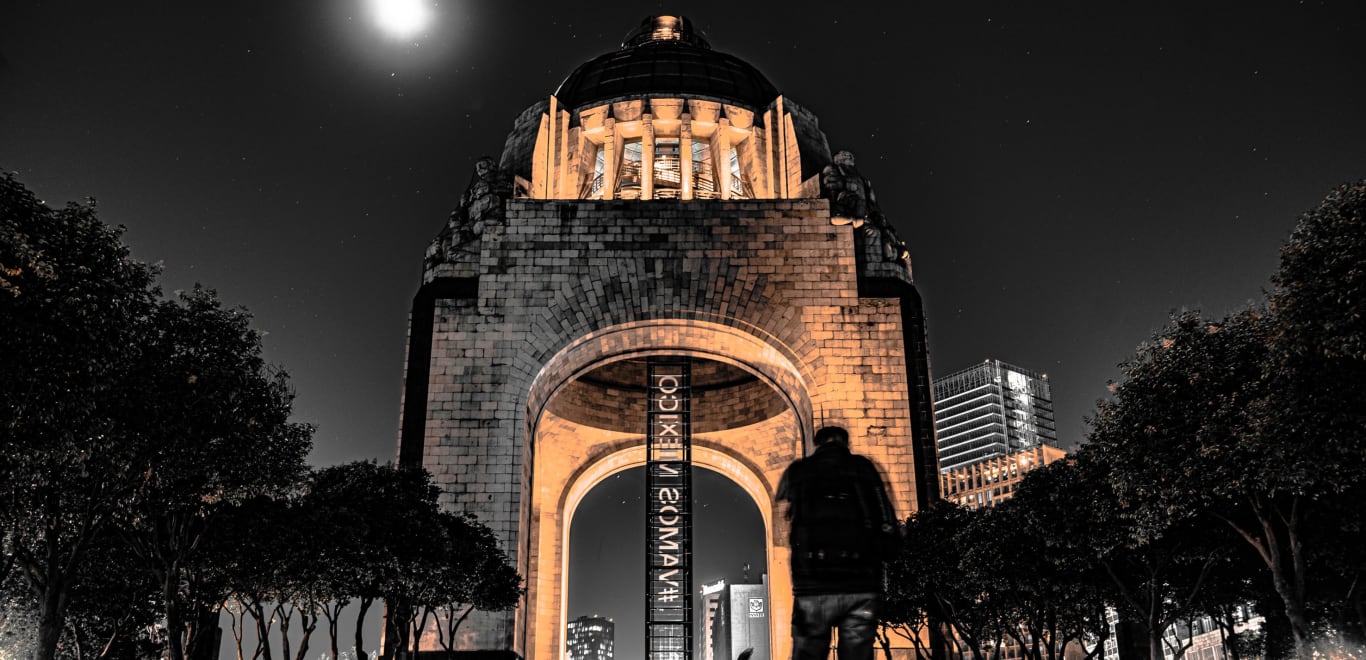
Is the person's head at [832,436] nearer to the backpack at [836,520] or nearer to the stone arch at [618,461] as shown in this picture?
the backpack at [836,520]

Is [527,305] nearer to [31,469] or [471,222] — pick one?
[471,222]

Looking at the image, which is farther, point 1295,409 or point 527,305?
point 527,305

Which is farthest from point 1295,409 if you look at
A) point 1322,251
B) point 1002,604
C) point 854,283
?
point 854,283

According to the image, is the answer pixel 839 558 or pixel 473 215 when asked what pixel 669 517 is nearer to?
pixel 473 215

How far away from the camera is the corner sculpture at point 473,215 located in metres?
32.5

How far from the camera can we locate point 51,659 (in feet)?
52.6

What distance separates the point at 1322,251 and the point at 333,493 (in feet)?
62.0

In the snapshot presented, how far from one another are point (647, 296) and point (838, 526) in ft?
77.0

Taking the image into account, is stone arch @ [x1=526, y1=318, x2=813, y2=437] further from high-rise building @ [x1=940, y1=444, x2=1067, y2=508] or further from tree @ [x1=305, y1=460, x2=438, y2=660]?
high-rise building @ [x1=940, y1=444, x2=1067, y2=508]

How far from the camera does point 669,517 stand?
35.7 meters

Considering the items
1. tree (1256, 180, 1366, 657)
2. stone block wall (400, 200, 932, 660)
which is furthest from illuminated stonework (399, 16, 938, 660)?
tree (1256, 180, 1366, 657)

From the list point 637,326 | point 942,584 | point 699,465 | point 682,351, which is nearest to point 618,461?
point 699,465

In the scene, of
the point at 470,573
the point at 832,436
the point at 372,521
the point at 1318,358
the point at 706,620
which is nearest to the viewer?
Result: the point at 832,436

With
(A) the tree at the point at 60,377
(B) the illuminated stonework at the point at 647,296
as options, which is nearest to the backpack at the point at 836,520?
(A) the tree at the point at 60,377
